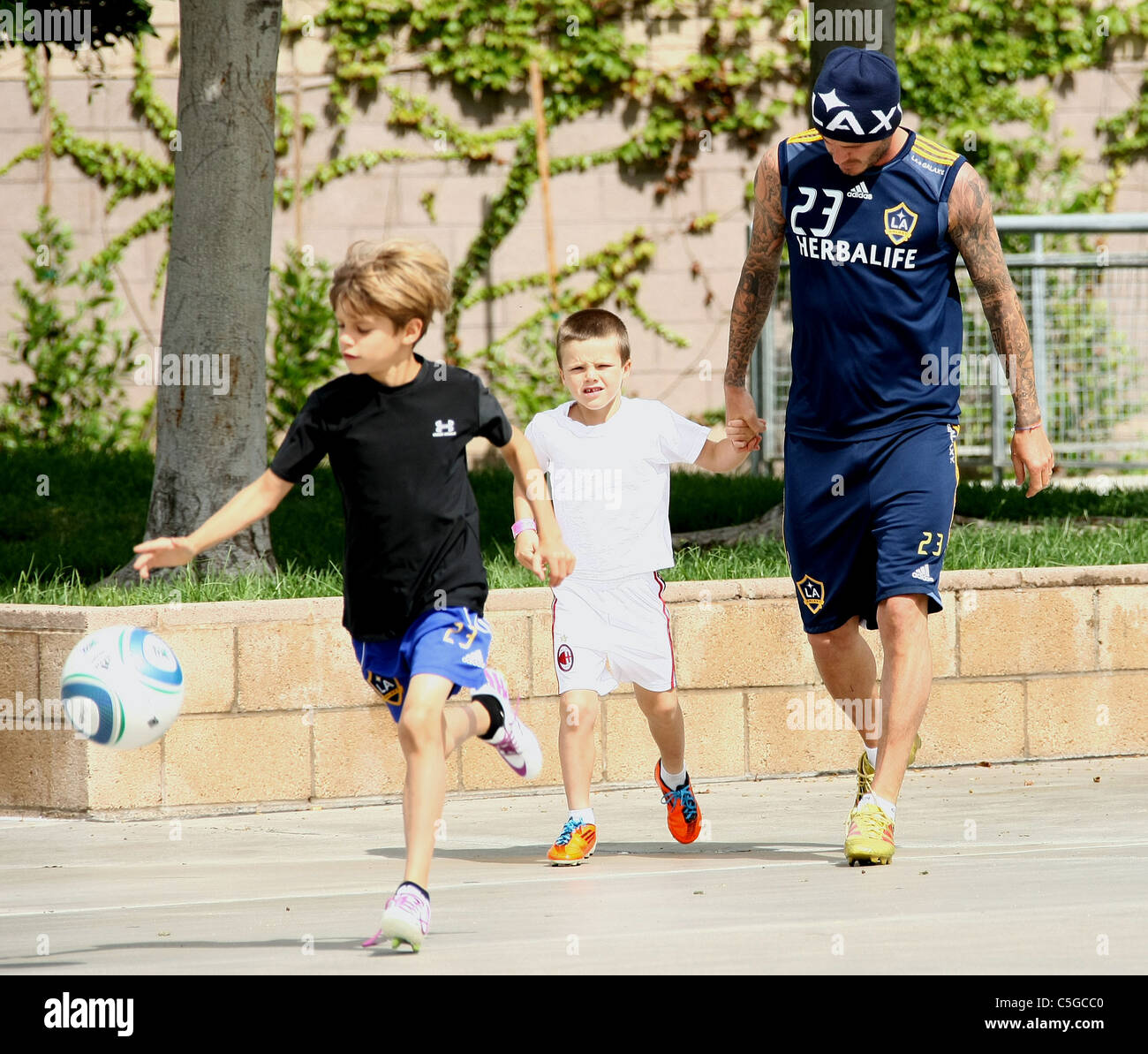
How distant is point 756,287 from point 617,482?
76 centimetres

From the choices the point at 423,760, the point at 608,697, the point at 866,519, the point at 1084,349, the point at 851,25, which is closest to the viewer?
the point at 423,760

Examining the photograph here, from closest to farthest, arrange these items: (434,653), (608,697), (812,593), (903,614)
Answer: (434,653) < (903,614) < (812,593) < (608,697)

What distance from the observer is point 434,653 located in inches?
173

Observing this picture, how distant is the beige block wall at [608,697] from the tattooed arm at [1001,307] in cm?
190

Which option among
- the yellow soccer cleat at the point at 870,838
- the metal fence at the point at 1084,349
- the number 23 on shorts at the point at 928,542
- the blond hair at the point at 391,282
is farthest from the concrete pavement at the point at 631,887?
the metal fence at the point at 1084,349

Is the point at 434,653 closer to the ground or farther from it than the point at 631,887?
farther from it

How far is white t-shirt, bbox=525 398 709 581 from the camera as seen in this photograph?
5.58 metres

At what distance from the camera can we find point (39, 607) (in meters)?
6.57

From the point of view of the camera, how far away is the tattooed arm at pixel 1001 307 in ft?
17.1

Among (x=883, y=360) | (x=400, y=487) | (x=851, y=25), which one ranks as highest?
(x=851, y=25)

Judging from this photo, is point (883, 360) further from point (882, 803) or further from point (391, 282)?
point (391, 282)

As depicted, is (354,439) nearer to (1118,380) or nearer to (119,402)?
(1118,380)

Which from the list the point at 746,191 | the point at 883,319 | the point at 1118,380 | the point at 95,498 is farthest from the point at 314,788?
the point at 746,191

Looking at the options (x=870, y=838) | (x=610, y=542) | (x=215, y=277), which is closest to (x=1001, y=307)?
(x=610, y=542)
